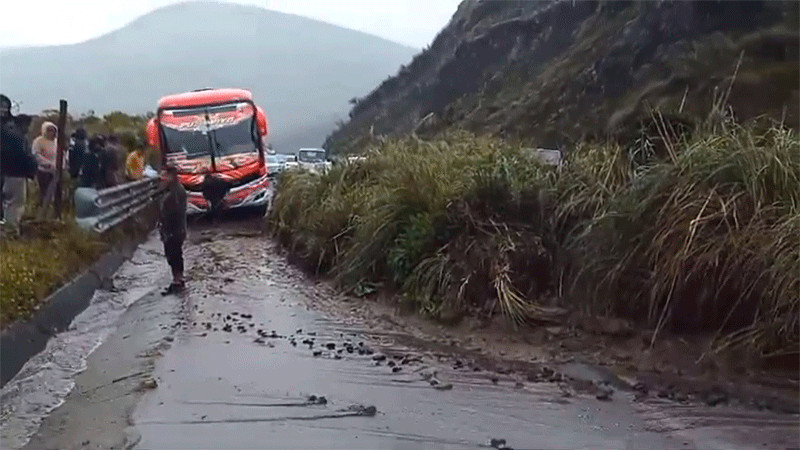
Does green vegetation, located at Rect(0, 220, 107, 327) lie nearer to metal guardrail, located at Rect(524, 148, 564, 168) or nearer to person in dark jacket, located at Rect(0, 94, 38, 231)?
person in dark jacket, located at Rect(0, 94, 38, 231)

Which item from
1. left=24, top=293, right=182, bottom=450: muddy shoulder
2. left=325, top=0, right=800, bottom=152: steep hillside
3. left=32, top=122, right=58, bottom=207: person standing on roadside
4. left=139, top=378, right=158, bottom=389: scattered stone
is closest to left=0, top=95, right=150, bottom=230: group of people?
left=32, top=122, right=58, bottom=207: person standing on roadside

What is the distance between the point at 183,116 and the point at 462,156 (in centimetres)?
1078

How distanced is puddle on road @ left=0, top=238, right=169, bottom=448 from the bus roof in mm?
8457

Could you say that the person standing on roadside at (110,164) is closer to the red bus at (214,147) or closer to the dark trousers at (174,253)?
the red bus at (214,147)

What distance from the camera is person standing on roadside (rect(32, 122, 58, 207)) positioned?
14933 millimetres

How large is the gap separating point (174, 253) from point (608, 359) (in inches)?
249

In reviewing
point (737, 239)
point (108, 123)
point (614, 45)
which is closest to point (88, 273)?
point (737, 239)

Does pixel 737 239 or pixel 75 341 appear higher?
pixel 737 239

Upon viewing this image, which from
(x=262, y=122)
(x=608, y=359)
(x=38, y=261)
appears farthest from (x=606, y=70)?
(x=608, y=359)

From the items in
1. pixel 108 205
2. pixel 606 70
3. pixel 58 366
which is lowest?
pixel 58 366

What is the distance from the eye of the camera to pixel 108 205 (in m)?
15.7

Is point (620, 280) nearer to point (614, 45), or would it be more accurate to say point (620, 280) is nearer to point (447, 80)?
point (614, 45)

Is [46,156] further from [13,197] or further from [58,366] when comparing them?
[58,366]

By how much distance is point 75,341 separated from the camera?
9789 mm
